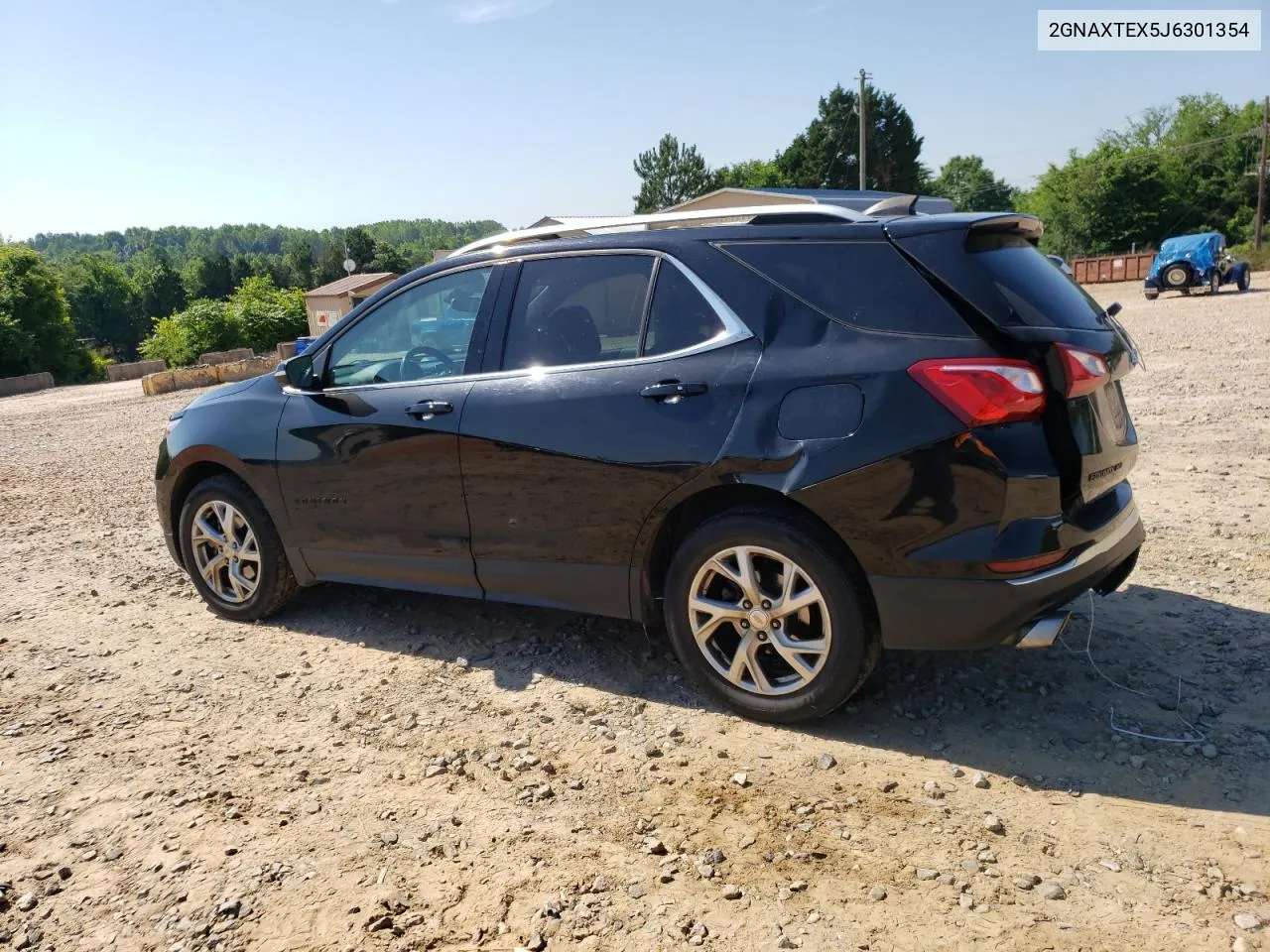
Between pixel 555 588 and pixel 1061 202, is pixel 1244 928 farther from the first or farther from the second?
pixel 1061 202

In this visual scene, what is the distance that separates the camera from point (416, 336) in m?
4.53

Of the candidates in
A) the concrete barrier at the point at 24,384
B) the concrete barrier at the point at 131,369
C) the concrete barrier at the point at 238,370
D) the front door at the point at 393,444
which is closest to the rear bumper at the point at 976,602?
the front door at the point at 393,444

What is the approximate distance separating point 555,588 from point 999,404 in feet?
6.42

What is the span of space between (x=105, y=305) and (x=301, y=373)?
13092cm

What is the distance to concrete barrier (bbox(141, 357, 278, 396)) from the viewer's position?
22391mm

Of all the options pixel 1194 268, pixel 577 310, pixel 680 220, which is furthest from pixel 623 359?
pixel 1194 268

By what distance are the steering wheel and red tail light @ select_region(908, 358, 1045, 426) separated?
2228 millimetres

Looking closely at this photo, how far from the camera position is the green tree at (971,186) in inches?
3969

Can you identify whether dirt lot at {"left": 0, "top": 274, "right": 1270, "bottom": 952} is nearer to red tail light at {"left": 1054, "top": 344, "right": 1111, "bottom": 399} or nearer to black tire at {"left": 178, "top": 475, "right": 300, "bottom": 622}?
black tire at {"left": 178, "top": 475, "right": 300, "bottom": 622}

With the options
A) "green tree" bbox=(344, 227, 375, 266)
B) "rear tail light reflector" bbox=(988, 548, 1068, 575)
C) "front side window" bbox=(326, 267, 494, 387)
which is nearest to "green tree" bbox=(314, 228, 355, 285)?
"green tree" bbox=(344, 227, 375, 266)

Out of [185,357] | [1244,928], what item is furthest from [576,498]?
[185,357]

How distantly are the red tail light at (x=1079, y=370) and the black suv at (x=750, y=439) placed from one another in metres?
0.01

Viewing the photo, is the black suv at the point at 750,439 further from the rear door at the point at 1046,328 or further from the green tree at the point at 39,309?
the green tree at the point at 39,309

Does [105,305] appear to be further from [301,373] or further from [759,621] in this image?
[759,621]
